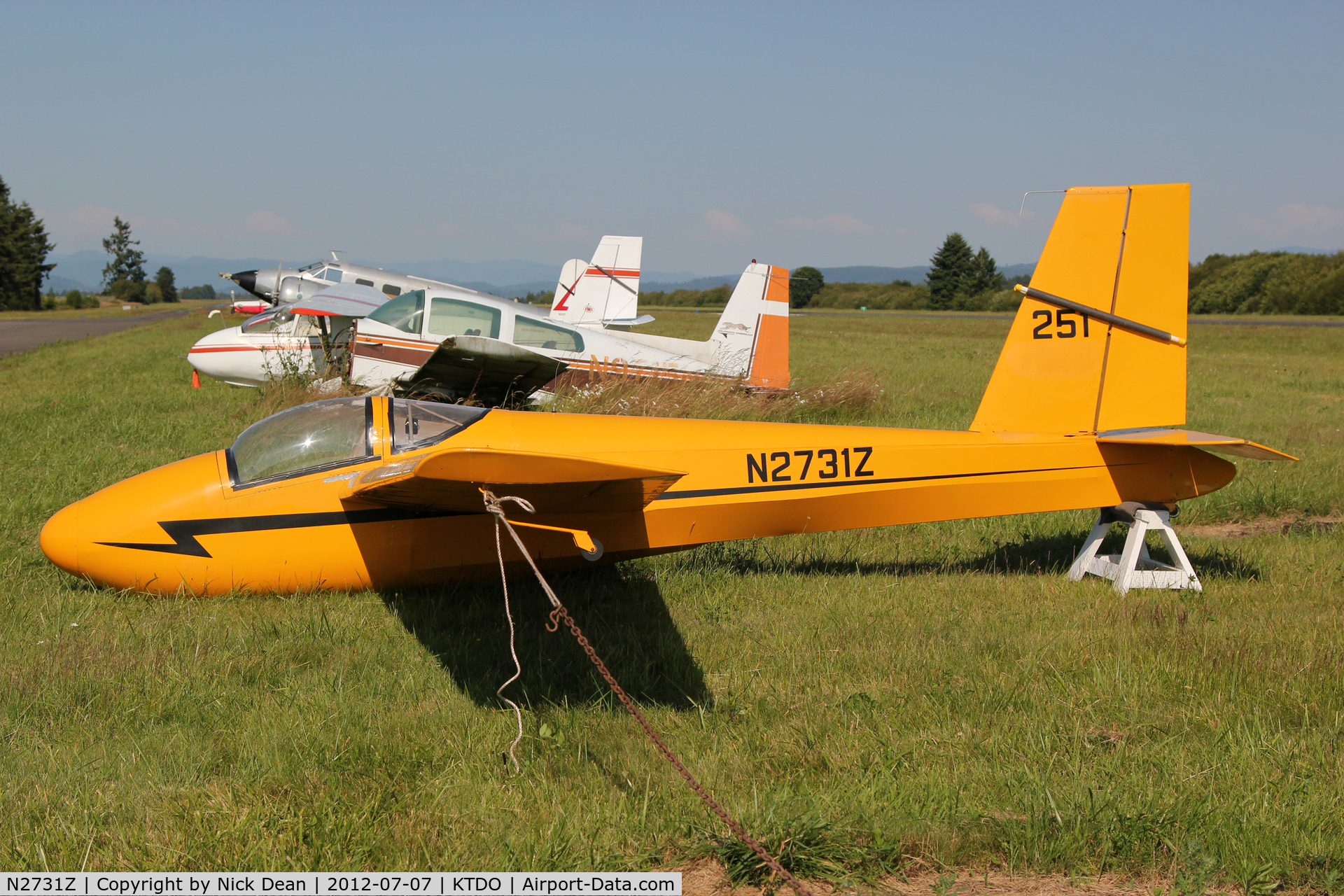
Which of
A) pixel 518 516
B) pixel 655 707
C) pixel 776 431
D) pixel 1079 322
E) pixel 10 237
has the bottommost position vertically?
pixel 655 707

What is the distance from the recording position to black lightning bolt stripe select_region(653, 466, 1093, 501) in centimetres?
520

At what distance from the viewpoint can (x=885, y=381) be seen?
1795 cm

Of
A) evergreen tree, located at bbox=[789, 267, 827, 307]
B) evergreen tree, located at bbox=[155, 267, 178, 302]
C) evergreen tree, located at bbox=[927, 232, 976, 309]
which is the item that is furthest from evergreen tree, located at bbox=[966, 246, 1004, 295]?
evergreen tree, located at bbox=[155, 267, 178, 302]

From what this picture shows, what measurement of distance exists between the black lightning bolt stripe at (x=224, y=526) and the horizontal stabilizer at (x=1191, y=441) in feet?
15.5

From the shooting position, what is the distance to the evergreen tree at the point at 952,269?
86188 millimetres

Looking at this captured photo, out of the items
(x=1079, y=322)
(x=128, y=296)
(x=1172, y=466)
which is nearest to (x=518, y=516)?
(x=1079, y=322)

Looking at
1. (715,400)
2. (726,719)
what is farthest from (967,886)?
(715,400)

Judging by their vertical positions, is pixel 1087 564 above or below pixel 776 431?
below

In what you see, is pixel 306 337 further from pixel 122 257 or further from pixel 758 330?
pixel 122 257

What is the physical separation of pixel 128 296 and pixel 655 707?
5127 inches

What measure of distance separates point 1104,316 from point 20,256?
91.3 metres

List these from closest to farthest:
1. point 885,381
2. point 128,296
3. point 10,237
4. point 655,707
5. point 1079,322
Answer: point 655,707, point 1079,322, point 885,381, point 10,237, point 128,296

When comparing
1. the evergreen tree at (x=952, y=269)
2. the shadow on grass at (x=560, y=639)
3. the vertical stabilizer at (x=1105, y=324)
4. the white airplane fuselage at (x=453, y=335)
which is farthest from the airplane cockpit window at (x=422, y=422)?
the evergreen tree at (x=952, y=269)

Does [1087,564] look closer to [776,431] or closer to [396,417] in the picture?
[776,431]
